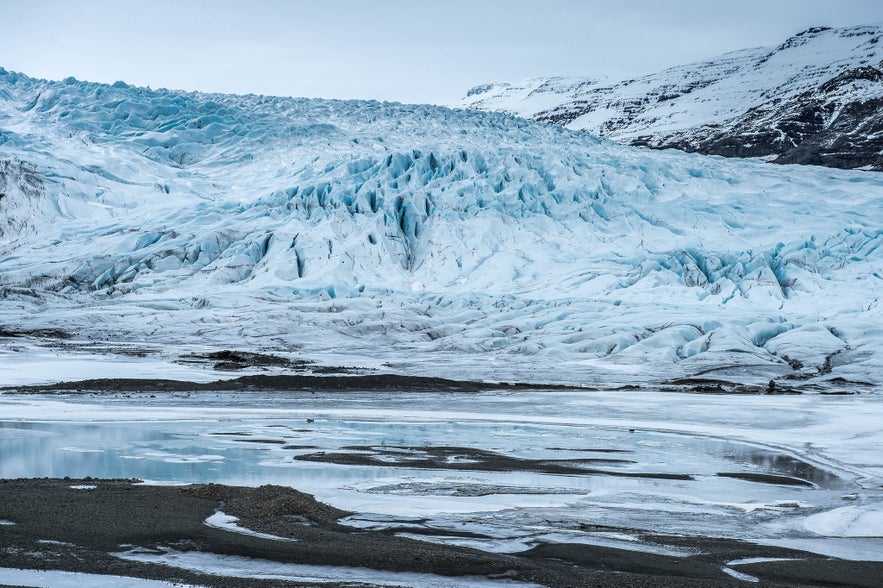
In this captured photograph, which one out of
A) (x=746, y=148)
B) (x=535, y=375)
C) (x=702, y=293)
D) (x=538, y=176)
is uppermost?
(x=746, y=148)

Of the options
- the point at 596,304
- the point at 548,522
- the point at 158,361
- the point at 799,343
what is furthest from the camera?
the point at 596,304

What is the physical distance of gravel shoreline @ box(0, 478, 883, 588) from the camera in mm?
5902

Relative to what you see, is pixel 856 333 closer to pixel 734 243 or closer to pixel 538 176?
pixel 734 243

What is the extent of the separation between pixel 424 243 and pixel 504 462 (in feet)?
107

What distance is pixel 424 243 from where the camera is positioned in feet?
144

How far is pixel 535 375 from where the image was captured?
2734 cm

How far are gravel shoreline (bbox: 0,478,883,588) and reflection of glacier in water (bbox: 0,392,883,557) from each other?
47cm

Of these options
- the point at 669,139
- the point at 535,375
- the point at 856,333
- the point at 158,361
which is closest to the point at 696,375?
the point at 535,375

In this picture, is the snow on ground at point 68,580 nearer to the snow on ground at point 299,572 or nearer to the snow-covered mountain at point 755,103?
the snow on ground at point 299,572

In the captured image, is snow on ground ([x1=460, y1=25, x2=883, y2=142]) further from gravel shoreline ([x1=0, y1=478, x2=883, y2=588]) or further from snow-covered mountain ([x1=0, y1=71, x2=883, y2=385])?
gravel shoreline ([x1=0, y1=478, x2=883, y2=588])

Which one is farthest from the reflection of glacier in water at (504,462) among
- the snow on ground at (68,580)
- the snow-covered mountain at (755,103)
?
the snow-covered mountain at (755,103)

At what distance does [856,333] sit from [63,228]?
109 ft

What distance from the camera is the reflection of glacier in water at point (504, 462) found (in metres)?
8.08

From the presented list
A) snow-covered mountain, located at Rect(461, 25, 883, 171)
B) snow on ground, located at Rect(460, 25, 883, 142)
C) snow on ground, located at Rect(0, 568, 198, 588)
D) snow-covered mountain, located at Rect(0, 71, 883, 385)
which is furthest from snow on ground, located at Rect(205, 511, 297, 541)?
snow on ground, located at Rect(460, 25, 883, 142)
